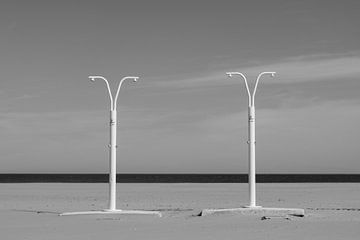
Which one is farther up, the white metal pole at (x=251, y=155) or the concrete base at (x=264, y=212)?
the white metal pole at (x=251, y=155)

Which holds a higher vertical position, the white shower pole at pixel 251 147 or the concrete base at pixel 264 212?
the white shower pole at pixel 251 147

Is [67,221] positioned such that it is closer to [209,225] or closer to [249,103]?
[209,225]

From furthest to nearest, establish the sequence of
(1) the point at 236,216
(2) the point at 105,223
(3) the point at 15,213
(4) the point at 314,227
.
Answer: (3) the point at 15,213 < (1) the point at 236,216 < (2) the point at 105,223 < (4) the point at 314,227

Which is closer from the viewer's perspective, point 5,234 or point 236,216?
point 5,234

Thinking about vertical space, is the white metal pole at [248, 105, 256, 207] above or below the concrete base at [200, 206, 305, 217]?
above

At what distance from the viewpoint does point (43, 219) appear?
19.0 meters

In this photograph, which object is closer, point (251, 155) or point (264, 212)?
point (264, 212)

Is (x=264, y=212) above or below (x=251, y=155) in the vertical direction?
below

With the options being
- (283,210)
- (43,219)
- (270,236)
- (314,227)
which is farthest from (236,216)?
(43,219)

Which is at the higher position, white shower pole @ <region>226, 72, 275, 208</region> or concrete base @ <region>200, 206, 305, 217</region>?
white shower pole @ <region>226, 72, 275, 208</region>

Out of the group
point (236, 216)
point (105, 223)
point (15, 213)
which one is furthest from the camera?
point (15, 213)

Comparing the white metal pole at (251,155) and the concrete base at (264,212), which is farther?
the white metal pole at (251,155)

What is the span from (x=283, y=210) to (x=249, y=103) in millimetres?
3351

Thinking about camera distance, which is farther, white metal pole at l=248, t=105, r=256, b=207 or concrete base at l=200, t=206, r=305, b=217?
white metal pole at l=248, t=105, r=256, b=207
